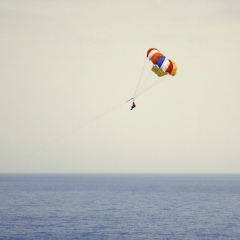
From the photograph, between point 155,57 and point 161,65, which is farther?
point 155,57

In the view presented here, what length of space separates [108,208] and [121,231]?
111 feet

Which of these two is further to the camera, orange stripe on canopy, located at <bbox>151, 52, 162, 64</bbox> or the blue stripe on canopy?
orange stripe on canopy, located at <bbox>151, 52, 162, 64</bbox>

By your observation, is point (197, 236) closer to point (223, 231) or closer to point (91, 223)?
point (223, 231)

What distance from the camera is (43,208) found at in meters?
97.4

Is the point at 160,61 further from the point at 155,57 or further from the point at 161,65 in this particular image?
the point at 155,57

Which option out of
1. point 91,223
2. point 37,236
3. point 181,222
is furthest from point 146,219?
point 37,236

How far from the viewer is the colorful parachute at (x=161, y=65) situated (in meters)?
46.7

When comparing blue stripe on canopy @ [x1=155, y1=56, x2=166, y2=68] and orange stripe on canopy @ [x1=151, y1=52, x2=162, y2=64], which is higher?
orange stripe on canopy @ [x1=151, y1=52, x2=162, y2=64]

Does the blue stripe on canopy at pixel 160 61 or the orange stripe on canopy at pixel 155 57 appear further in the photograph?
the orange stripe on canopy at pixel 155 57

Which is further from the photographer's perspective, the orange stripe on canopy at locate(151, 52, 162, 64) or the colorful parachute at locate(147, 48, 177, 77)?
the orange stripe on canopy at locate(151, 52, 162, 64)

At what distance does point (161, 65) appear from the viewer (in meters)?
46.8

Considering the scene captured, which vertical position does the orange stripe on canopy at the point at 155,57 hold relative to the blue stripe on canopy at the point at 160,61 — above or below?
above

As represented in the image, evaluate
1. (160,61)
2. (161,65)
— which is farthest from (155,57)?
(161,65)

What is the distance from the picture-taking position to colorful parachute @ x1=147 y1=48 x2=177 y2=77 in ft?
153
